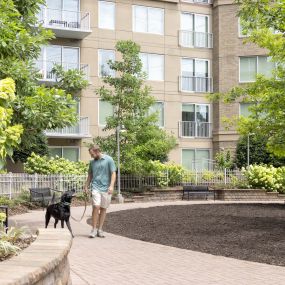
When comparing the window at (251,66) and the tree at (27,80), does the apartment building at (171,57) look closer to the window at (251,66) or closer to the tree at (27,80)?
the window at (251,66)

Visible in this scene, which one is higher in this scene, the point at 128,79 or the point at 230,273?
the point at 128,79

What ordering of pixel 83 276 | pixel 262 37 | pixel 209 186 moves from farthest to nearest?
pixel 209 186 → pixel 262 37 → pixel 83 276

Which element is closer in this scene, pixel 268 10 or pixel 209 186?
pixel 268 10

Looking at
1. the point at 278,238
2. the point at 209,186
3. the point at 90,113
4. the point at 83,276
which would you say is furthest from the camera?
the point at 90,113

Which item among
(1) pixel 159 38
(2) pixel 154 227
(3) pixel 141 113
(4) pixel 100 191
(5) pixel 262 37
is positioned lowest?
(2) pixel 154 227

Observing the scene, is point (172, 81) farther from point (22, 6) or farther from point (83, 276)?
point (83, 276)

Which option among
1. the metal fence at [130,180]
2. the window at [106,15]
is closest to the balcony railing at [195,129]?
the metal fence at [130,180]

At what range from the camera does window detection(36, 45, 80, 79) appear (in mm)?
32938

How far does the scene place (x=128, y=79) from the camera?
2686cm

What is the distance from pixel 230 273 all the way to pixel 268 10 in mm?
8284

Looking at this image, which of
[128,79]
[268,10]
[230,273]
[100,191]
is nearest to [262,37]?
[268,10]

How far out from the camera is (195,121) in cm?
3725

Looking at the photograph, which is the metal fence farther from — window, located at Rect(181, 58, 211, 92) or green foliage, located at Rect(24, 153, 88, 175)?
window, located at Rect(181, 58, 211, 92)

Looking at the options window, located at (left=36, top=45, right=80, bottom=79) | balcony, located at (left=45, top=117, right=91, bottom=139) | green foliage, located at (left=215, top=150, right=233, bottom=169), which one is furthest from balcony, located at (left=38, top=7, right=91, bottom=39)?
green foliage, located at (left=215, top=150, right=233, bottom=169)
